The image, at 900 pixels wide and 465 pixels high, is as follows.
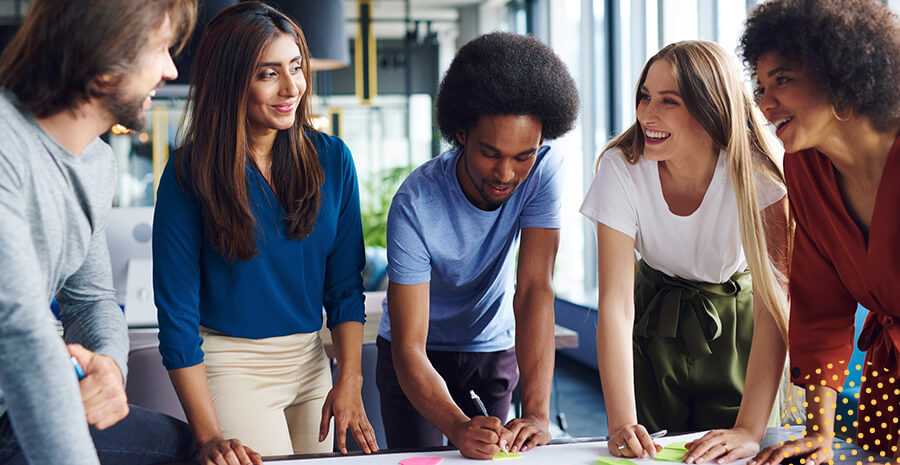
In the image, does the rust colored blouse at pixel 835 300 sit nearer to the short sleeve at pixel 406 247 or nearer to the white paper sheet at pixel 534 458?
the white paper sheet at pixel 534 458

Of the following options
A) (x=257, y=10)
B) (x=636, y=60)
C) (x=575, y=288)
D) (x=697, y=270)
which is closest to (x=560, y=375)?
(x=575, y=288)

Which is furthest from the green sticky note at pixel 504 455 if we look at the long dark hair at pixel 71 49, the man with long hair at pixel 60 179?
the long dark hair at pixel 71 49

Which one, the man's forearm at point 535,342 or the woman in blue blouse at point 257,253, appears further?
the man's forearm at point 535,342

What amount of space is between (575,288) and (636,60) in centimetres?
229

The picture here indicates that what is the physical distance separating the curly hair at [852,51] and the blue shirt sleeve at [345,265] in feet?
3.11

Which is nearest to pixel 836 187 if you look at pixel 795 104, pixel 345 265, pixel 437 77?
pixel 795 104

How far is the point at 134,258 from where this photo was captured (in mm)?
3189

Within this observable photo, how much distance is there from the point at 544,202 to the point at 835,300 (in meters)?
0.65

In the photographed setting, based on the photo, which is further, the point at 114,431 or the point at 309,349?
the point at 309,349

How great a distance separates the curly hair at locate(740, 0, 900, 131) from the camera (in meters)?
1.23

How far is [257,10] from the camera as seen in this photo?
1624mm

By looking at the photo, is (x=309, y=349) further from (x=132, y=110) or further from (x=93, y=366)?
(x=132, y=110)

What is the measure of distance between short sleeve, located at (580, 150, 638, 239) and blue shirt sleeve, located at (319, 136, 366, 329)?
52 cm

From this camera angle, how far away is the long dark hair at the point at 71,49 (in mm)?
984
